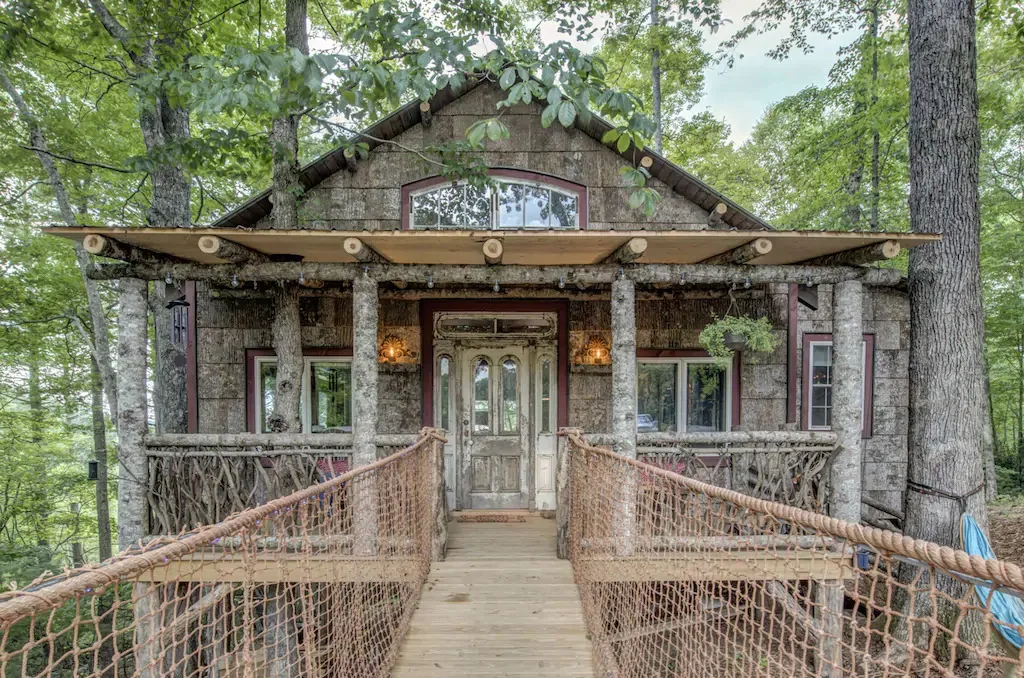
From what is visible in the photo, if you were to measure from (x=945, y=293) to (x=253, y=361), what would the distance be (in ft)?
25.7

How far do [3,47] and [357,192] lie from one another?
150 inches

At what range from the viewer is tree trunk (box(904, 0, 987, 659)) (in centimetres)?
469

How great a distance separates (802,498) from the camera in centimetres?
418

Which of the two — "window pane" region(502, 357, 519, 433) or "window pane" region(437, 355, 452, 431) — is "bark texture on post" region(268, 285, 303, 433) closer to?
"window pane" region(437, 355, 452, 431)

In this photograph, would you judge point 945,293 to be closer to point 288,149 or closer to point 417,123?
point 417,123

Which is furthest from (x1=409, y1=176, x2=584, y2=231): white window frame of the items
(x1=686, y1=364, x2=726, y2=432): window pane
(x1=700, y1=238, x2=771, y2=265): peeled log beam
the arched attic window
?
(x1=686, y1=364, x2=726, y2=432): window pane

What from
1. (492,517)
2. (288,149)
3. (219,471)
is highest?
(288,149)

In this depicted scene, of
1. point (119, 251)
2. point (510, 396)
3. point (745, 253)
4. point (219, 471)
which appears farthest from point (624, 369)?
point (119, 251)

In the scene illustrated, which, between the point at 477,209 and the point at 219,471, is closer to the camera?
the point at 219,471

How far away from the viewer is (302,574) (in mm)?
2699

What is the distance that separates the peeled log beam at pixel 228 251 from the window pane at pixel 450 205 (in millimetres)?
2464

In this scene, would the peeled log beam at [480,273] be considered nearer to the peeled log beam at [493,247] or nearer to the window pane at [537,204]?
the peeled log beam at [493,247]

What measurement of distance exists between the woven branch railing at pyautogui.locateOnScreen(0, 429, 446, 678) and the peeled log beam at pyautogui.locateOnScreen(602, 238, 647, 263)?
2.43 meters

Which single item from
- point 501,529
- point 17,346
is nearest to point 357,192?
point 501,529
